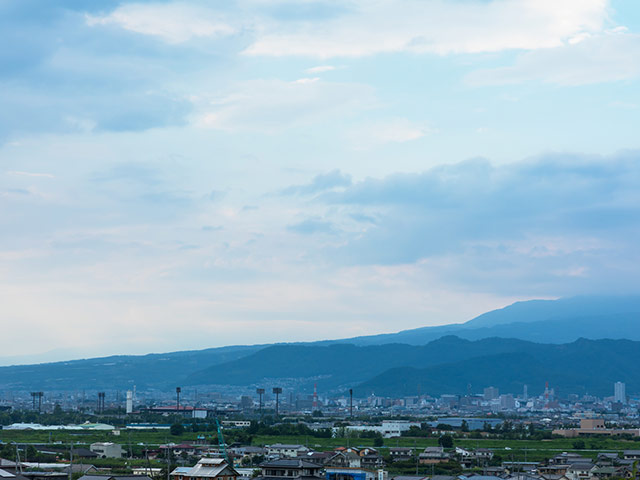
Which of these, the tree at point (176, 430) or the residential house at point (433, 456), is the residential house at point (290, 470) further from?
the tree at point (176, 430)

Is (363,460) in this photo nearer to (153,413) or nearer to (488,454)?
(488,454)

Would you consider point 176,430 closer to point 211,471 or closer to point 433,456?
point 433,456

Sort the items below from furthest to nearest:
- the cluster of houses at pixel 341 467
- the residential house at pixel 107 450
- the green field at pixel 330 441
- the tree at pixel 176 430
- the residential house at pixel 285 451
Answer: the tree at pixel 176 430, the green field at pixel 330 441, the residential house at pixel 107 450, the residential house at pixel 285 451, the cluster of houses at pixel 341 467

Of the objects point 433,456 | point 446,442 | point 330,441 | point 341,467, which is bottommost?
point 446,442

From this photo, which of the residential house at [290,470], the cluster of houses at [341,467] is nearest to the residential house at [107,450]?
the cluster of houses at [341,467]

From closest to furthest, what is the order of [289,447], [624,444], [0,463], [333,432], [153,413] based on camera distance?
1. [0,463]
2. [289,447]
3. [624,444]
4. [333,432]
5. [153,413]

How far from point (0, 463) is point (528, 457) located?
111 ft

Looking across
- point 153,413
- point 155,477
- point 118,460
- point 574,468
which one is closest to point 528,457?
point 574,468

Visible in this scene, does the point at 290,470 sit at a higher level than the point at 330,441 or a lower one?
higher

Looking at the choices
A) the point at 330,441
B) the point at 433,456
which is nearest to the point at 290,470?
the point at 433,456

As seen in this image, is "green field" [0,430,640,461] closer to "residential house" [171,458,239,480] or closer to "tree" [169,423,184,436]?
"tree" [169,423,184,436]

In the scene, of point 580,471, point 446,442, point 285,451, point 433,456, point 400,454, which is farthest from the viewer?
point 446,442

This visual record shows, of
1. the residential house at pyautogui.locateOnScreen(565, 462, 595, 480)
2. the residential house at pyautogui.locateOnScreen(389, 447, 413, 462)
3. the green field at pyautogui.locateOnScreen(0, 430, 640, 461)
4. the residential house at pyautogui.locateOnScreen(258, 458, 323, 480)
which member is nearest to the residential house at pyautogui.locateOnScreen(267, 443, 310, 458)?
the residential house at pyautogui.locateOnScreen(389, 447, 413, 462)

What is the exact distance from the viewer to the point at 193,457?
54.2 m
